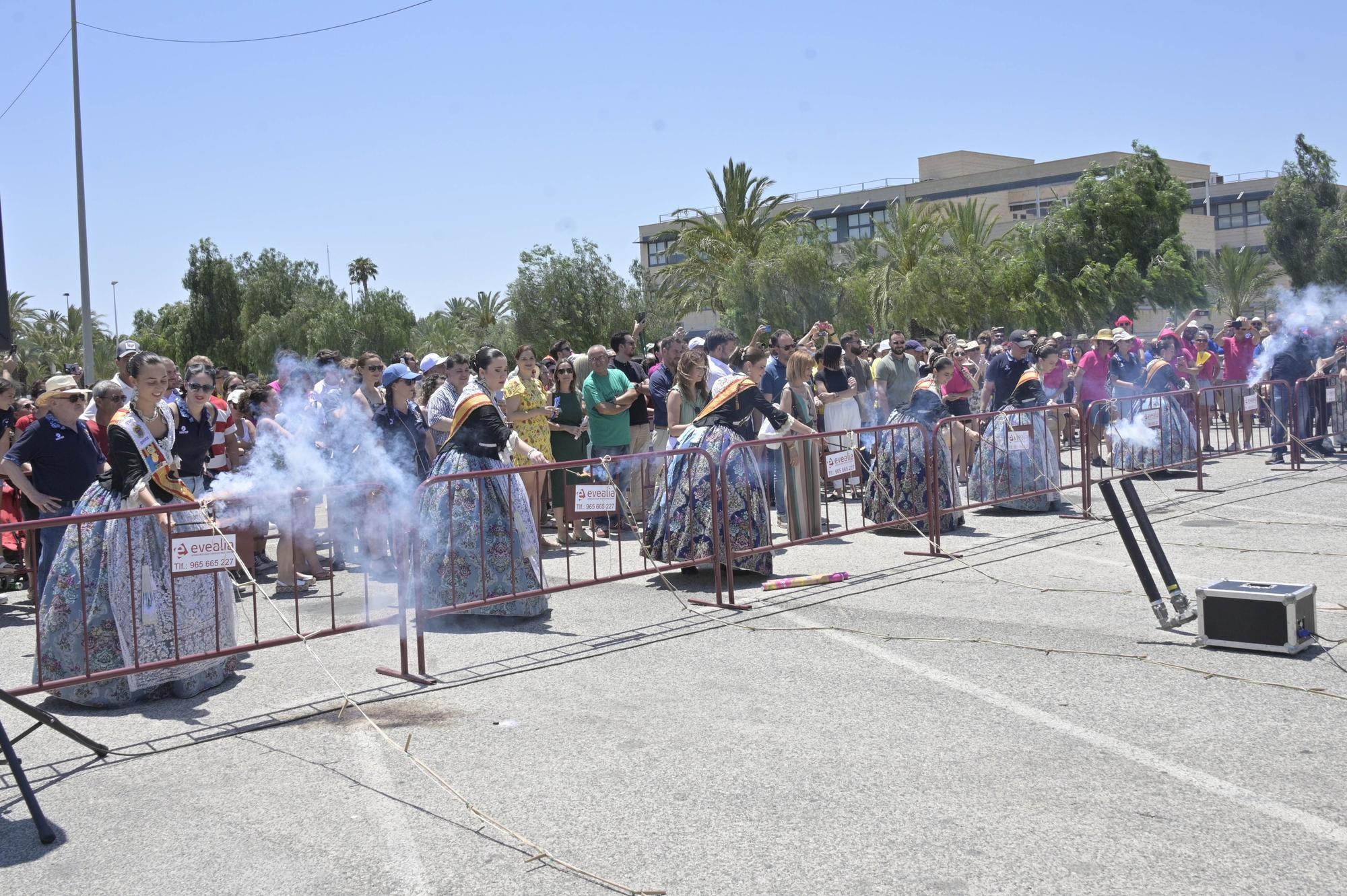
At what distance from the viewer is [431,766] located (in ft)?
17.0

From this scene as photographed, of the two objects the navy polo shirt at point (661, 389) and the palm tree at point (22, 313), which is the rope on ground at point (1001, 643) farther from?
the palm tree at point (22, 313)

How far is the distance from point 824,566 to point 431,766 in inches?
211

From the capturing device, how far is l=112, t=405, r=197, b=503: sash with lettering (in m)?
6.37

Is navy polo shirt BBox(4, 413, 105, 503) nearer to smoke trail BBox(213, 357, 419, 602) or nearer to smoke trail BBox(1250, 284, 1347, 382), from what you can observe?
smoke trail BBox(213, 357, 419, 602)

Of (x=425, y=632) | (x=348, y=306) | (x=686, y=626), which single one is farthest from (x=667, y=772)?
(x=348, y=306)

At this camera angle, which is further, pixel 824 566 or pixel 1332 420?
pixel 1332 420

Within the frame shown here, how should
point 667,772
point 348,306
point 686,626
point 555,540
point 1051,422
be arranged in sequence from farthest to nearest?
1. point 348,306
2. point 1051,422
3. point 555,540
4. point 686,626
5. point 667,772

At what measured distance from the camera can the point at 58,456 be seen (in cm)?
849

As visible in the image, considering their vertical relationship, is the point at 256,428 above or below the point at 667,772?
above

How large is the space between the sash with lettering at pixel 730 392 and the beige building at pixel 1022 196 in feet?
195

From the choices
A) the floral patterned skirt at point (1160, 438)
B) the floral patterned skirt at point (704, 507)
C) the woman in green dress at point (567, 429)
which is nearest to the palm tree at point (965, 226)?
the floral patterned skirt at point (1160, 438)

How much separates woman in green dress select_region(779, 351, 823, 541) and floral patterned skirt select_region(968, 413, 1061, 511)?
1883 mm

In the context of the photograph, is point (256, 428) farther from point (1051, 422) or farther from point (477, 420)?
point (1051, 422)

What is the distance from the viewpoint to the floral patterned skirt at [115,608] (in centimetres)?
628
